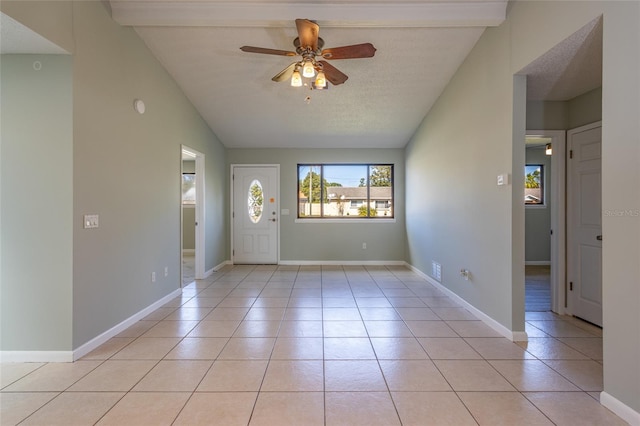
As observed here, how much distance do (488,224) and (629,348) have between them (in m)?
1.52

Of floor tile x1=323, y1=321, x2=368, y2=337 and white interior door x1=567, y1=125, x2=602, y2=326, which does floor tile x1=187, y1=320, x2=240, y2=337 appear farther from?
white interior door x1=567, y1=125, x2=602, y2=326

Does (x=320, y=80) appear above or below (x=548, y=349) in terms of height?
above

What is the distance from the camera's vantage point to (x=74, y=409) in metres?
1.81

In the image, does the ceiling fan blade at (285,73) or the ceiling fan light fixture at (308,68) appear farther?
the ceiling fan blade at (285,73)

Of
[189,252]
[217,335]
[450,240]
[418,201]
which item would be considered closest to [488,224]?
[450,240]

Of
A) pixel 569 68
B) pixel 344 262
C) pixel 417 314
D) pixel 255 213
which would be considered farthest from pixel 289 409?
pixel 255 213

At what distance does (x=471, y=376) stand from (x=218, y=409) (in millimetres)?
1710

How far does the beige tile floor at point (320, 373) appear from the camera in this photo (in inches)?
69.2

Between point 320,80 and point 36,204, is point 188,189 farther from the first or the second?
point 320,80

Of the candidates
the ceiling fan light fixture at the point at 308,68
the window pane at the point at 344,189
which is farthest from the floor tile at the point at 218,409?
the window pane at the point at 344,189

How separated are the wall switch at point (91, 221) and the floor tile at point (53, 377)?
3.51ft

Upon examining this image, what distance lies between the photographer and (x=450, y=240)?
13.1 ft

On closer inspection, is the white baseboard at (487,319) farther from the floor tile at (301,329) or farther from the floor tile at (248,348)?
the floor tile at (248,348)

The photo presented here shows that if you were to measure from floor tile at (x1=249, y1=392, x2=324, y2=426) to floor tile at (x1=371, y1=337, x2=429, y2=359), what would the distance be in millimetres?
753
